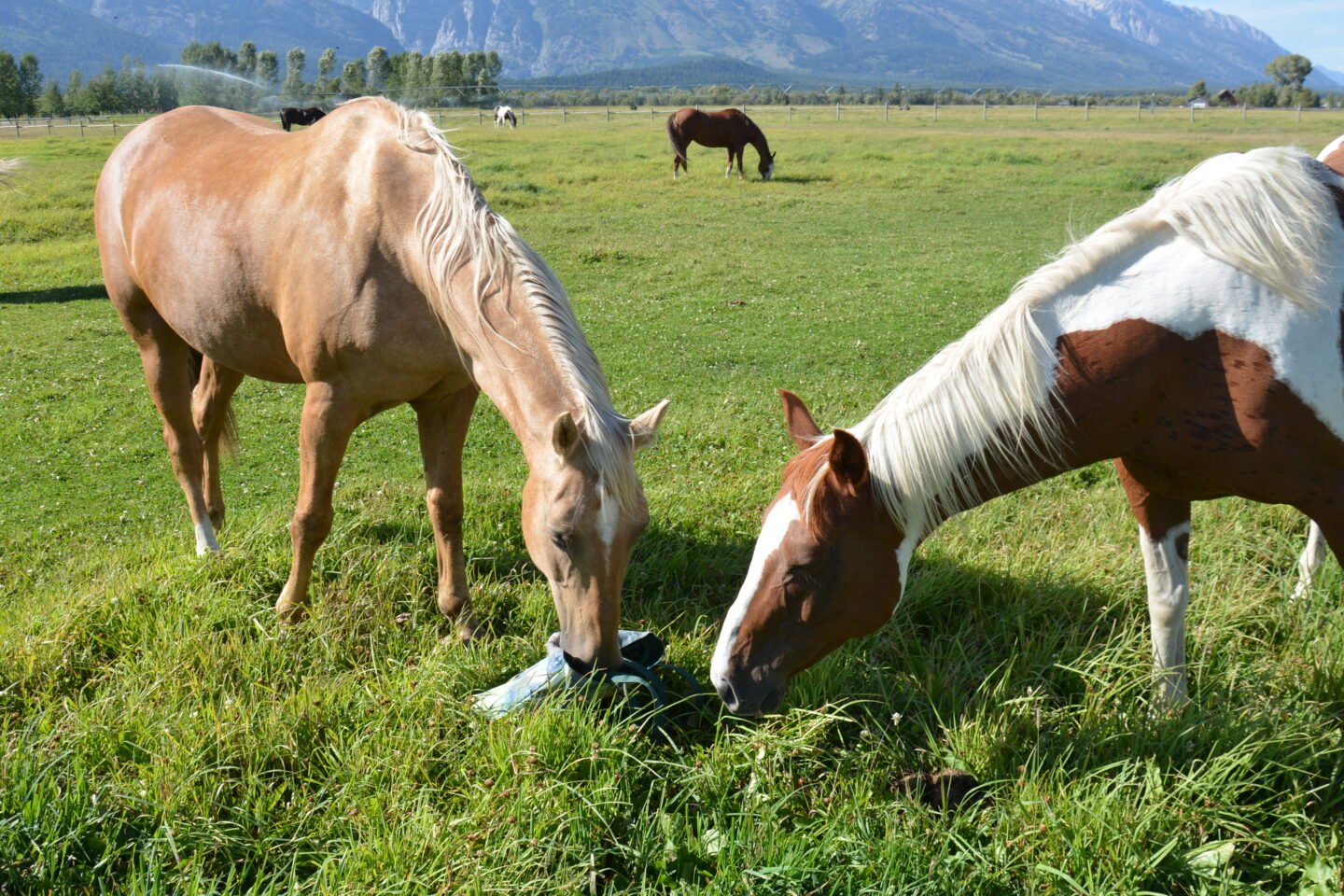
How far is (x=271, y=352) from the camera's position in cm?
407

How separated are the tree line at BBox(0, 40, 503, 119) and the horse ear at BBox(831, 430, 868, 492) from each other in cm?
1633

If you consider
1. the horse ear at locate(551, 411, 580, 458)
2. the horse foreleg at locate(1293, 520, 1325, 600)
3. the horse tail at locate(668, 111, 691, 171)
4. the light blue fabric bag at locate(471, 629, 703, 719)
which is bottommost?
the light blue fabric bag at locate(471, 629, 703, 719)

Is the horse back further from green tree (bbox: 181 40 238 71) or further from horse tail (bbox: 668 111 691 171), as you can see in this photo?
green tree (bbox: 181 40 238 71)

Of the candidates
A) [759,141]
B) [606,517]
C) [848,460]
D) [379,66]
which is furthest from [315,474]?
[379,66]

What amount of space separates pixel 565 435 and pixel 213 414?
3.36 metres

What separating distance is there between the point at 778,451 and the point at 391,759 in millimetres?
3753

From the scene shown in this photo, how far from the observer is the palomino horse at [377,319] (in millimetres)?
2779

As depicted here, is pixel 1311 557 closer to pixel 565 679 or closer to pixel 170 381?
pixel 565 679

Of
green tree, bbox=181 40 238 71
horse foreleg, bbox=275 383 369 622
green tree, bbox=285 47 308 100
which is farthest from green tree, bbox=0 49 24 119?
horse foreleg, bbox=275 383 369 622

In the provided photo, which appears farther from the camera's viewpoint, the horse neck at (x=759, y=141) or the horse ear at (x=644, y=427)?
the horse neck at (x=759, y=141)

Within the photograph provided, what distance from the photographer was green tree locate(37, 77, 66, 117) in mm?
45062

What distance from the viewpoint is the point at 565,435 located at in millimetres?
2627

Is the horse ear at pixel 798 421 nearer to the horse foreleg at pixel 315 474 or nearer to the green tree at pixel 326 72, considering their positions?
the horse foreleg at pixel 315 474

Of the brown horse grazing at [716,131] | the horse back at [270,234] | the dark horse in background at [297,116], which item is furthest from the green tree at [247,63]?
the horse back at [270,234]
